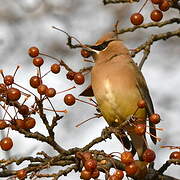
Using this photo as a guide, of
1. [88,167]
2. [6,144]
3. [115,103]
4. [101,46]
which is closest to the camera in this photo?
[88,167]

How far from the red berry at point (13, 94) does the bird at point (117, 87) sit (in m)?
1.23

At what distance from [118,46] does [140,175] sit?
1300 millimetres

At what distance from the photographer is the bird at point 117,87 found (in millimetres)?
4172

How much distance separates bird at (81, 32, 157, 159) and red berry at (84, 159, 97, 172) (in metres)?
1.26

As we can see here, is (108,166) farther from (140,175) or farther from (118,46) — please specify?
(118,46)

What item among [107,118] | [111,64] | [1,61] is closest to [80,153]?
[107,118]

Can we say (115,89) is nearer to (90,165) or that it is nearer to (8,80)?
(8,80)

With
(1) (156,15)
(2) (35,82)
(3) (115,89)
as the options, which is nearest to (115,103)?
(3) (115,89)

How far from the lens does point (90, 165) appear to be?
2852mm

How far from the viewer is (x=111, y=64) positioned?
14.5 feet

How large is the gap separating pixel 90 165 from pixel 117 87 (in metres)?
1.47

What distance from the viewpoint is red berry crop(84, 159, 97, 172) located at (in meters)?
2.85

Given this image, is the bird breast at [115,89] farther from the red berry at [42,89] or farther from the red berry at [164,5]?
the red berry at [42,89]

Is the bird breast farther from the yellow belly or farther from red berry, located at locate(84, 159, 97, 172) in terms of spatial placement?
red berry, located at locate(84, 159, 97, 172)
